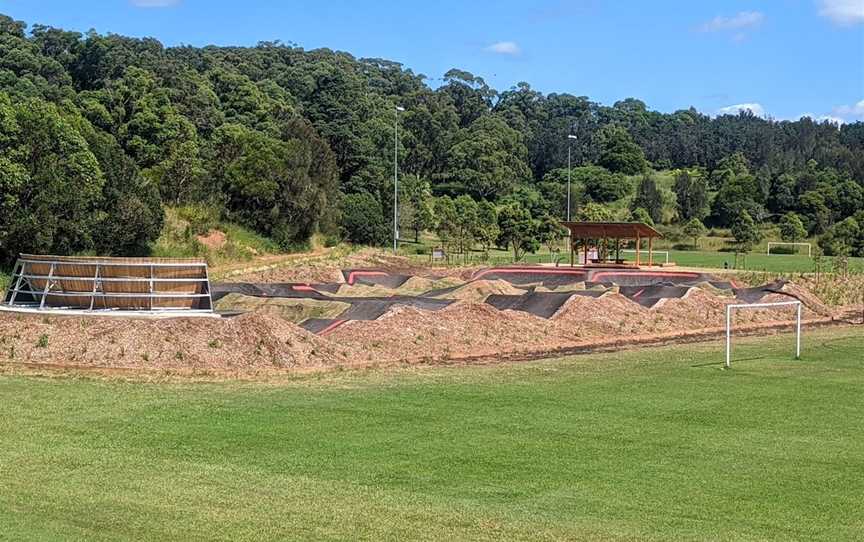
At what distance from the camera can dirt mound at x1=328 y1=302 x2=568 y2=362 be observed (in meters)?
19.2

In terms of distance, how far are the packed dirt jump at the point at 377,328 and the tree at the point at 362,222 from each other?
108ft

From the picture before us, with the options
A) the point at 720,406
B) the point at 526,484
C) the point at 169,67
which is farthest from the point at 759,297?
the point at 169,67

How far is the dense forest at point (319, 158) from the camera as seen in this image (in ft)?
125

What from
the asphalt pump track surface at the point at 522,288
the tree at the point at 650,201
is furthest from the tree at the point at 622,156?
the asphalt pump track surface at the point at 522,288

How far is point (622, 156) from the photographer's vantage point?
5246 inches

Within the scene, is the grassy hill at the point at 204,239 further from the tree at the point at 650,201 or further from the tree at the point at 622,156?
the tree at the point at 622,156

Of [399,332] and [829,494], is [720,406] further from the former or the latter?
[399,332]

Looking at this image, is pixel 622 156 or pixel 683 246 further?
pixel 622 156

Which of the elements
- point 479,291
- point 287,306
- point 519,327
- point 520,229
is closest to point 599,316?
point 519,327

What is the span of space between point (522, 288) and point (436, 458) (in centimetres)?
2537

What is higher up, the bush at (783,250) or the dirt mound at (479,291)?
the bush at (783,250)

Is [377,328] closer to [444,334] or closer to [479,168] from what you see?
[444,334]

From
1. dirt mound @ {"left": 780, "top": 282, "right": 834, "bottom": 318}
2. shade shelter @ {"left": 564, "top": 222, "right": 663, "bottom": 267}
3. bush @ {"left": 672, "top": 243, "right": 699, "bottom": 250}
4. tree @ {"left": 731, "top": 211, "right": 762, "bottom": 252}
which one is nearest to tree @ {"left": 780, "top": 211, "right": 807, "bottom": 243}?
tree @ {"left": 731, "top": 211, "right": 762, "bottom": 252}

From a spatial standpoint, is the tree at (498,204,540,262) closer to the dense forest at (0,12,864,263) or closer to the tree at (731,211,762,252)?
the dense forest at (0,12,864,263)
